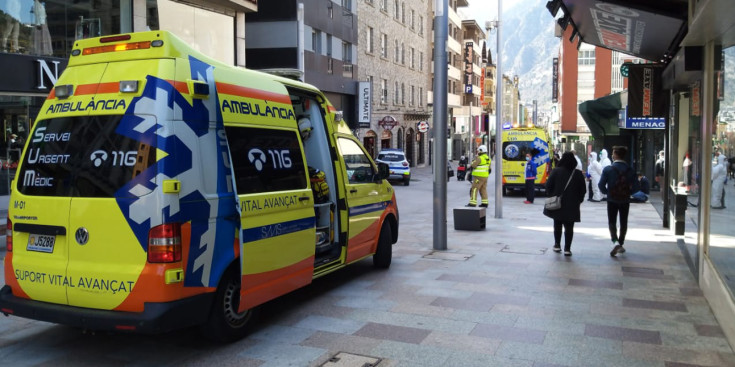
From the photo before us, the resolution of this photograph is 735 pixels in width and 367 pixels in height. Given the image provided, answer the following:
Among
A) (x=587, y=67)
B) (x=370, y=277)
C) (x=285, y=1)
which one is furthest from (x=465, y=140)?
(x=370, y=277)

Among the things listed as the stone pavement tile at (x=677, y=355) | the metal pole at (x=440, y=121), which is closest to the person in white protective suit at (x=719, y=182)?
the stone pavement tile at (x=677, y=355)

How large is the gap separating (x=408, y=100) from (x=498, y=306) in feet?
139

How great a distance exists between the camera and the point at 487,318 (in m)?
6.38

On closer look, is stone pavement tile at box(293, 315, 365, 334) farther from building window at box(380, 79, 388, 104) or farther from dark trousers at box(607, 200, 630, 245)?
building window at box(380, 79, 388, 104)

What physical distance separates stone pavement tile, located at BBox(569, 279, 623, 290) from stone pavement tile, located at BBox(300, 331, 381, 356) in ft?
11.6

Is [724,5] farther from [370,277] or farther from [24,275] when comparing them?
[24,275]

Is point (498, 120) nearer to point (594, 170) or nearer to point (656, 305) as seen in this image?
point (594, 170)

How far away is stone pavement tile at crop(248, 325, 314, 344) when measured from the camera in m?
5.71

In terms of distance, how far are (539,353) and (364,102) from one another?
31742mm

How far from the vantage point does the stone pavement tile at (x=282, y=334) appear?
5707 mm

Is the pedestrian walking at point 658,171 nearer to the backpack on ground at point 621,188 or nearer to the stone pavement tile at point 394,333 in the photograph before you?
the backpack on ground at point 621,188

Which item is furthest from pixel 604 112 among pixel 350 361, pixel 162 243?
pixel 162 243

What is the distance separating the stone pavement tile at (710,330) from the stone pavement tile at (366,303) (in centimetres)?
301

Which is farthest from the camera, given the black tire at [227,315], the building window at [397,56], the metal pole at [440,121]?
the building window at [397,56]
